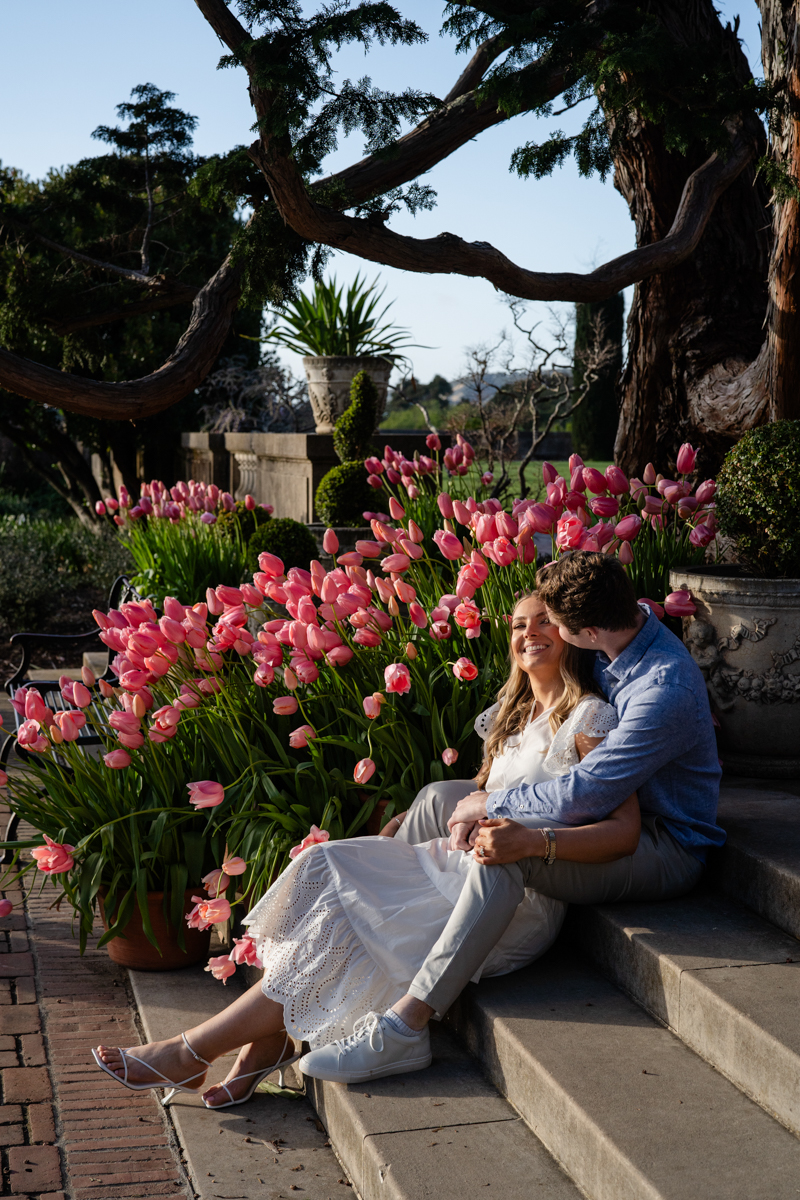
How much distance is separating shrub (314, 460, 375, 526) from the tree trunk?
1.92 metres

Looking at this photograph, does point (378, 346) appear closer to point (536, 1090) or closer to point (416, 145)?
point (416, 145)

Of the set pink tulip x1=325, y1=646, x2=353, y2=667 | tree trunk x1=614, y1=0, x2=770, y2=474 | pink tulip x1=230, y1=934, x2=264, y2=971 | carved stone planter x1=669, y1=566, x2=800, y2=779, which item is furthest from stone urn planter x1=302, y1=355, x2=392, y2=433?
pink tulip x1=230, y1=934, x2=264, y2=971

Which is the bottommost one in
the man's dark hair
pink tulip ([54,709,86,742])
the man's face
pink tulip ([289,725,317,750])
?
pink tulip ([289,725,317,750])

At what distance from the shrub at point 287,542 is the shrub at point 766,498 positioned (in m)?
3.54

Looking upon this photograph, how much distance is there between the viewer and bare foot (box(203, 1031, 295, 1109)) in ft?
9.20

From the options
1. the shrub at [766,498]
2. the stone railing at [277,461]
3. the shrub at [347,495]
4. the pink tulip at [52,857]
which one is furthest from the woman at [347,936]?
the stone railing at [277,461]

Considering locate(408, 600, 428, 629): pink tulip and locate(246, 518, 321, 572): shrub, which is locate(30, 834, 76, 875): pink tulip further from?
locate(246, 518, 321, 572): shrub

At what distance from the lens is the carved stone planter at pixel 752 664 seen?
3723mm

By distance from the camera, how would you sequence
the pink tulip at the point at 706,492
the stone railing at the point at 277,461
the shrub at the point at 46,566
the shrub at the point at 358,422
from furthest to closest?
the shrub at the point at 46,566
the stone railing at the point at 277,461
the shrub at the point at 358,422
the pink tulip at the point at 706,492

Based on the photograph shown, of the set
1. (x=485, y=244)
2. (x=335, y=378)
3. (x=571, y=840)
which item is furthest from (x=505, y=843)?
(x=335, y=378)

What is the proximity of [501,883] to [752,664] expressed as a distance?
61.3 inches

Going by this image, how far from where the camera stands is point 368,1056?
2578 millimetres

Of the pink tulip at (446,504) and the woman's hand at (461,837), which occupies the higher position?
the pink tulip at (446,504)

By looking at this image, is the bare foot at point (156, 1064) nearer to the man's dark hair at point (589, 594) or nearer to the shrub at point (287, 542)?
the man's dark hair at point (589, 594)
